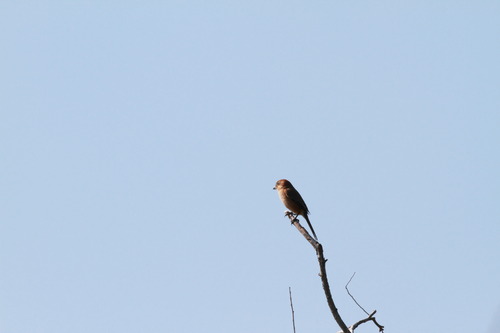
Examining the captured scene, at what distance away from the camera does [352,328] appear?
267 inches

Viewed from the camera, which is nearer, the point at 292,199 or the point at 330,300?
the point at 330,300

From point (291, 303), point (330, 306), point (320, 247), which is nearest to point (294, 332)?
point (291, 303)

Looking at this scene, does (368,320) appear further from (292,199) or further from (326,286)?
(292,199)

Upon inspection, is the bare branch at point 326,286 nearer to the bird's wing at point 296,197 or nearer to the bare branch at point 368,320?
the bare branch at point 368,320

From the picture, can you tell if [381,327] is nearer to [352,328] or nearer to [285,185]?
[352,328]

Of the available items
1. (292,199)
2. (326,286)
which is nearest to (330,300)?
(326,286)

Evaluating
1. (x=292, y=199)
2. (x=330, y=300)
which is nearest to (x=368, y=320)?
(x=330, y=300)

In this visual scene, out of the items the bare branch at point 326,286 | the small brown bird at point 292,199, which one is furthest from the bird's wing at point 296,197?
the bare branch at point 326,286

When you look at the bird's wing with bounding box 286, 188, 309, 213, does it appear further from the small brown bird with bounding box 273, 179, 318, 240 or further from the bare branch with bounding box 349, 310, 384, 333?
the bare branch with bounding box 349, 310, 384, 333

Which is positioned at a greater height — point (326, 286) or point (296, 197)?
point (296, 197)

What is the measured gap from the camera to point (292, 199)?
1448 centimetres

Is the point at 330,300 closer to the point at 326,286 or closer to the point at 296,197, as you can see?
the point at 326,286

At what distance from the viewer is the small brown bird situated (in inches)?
565

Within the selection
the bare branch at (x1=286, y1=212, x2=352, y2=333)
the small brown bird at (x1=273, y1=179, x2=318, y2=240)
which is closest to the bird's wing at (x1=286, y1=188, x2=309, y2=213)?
the small brown bird at (x1=273, y1=179, x2=318, y2=240)
